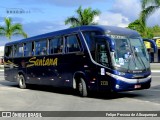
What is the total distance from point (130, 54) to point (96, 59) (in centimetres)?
131

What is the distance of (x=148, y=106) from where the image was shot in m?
12.0

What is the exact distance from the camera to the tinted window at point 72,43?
15.6 m

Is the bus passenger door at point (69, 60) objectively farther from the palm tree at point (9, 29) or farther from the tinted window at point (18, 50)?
the palm tree at point (9, 29)

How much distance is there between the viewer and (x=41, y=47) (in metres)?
18.9

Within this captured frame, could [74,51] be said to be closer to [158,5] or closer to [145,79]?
[145,79]

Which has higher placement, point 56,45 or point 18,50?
point 56,45

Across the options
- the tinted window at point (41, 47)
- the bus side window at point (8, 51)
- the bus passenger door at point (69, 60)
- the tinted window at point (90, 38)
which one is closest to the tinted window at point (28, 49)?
the tinted window at point (41, 47)

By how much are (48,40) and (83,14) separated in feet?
103

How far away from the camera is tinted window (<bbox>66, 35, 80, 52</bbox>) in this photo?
15.6 meters

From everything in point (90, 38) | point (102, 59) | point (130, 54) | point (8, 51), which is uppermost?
point (90, 38)

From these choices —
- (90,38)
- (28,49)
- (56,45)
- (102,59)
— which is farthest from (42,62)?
(102,59)

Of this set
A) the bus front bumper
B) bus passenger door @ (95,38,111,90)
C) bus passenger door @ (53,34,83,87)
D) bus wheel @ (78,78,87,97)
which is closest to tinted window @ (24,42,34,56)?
bus passenger door @ (53,34,83,87)

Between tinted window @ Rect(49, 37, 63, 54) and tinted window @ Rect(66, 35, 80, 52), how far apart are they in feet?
2.11

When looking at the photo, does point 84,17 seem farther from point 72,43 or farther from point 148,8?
point 72,43
